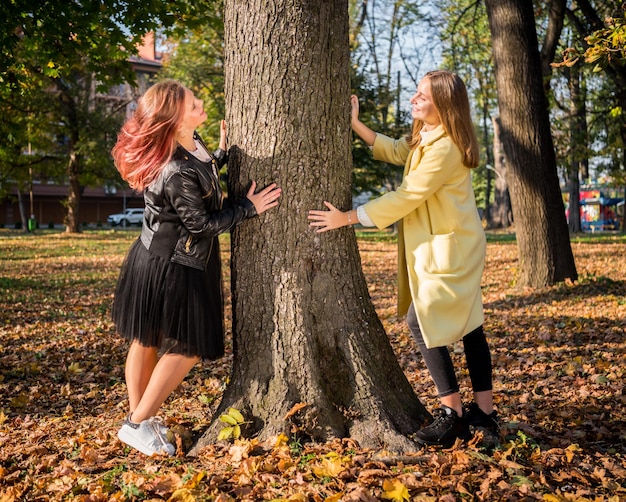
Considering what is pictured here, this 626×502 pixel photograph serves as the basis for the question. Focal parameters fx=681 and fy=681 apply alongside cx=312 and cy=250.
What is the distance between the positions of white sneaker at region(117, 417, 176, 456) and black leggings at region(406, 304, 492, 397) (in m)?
1.40

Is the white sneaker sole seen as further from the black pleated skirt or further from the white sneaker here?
the black pleated skirt

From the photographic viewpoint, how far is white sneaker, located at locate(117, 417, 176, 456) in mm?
3484

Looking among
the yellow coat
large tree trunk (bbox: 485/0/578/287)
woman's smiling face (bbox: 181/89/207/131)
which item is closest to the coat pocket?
the yellow coat

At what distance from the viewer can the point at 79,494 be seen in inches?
122

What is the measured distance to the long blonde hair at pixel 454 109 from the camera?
11.6ft

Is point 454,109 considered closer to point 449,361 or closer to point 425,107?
point 425,107

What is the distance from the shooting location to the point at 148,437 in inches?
138

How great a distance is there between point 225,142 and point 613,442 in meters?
2.80

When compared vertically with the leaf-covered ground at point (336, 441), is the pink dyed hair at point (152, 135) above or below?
above

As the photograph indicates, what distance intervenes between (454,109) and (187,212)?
4.82 feet

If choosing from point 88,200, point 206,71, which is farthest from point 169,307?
point 88,200

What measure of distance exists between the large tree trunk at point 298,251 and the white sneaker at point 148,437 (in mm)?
171

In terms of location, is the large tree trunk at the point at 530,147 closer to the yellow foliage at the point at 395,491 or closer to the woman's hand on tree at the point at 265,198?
the woman's hand on tree at the point at 265,198

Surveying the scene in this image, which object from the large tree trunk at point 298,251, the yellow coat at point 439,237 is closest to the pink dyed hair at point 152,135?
the large tree trunk at point 298,251
